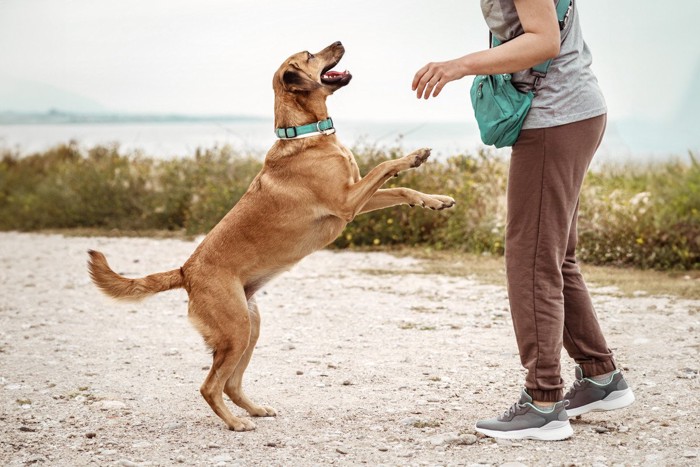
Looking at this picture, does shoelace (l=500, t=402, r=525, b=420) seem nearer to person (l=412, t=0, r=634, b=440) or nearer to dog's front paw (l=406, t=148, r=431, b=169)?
person (l=412, t=0, r=634, b=440)

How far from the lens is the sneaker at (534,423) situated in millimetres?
3652

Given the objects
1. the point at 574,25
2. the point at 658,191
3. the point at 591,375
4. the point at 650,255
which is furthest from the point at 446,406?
the point at 658,191

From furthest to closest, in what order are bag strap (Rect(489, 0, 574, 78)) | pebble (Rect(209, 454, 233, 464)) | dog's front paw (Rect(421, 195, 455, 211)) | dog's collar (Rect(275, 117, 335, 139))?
1. dog's collar (Rect(275, 117, 335, 139))
2. dog's front paw (Rect(421, 195, 455, 211))
3. pebble (Rect(209, 454, 233, 464))
4. bag strap (Rect(489, 0, 574, 78))

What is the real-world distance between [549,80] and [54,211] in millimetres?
11258

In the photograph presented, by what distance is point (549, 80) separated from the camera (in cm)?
341

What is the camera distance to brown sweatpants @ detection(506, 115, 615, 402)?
11.3 feet

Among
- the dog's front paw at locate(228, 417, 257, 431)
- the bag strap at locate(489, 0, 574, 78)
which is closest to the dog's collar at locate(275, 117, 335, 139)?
the bag strap at locate(489, 0, 574, 78)

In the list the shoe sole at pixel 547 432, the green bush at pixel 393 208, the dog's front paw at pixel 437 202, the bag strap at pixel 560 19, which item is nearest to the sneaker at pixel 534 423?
the shoe sole at pixel 547 432

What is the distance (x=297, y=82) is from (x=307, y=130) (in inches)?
9.9

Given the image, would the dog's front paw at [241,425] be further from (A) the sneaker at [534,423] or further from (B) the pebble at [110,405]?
(A) the sneaker at [534,423]

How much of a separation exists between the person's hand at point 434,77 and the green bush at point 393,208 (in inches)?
226

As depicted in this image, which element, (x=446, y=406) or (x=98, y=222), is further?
(x=98, y=222)

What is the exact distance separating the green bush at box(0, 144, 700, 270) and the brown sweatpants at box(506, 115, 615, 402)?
17.1ft

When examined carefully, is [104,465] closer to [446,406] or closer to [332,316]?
[446,406]
